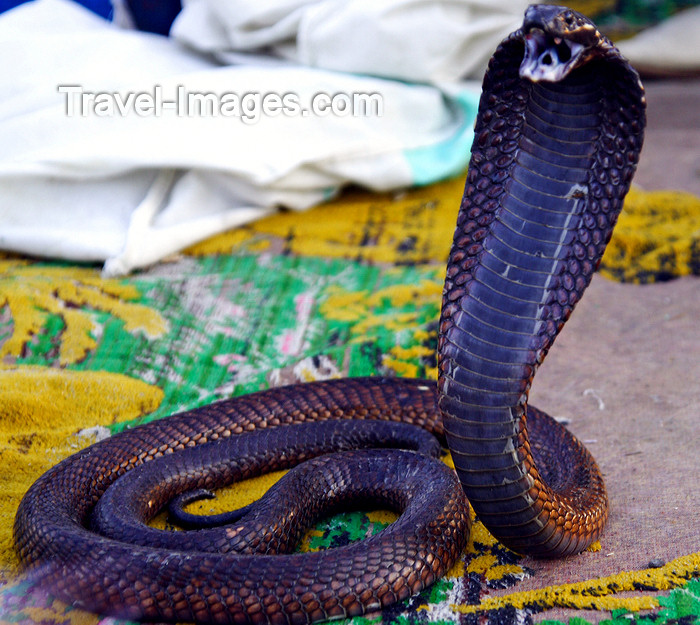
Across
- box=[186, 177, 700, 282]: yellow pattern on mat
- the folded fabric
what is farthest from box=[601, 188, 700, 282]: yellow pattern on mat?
the folded fabric

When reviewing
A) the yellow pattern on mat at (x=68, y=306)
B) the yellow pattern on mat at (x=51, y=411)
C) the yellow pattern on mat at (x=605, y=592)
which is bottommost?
the yellow pattern on mat at (x=68, y=306)

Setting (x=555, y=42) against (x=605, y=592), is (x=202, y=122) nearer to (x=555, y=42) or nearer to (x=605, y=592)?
(x=555, y=42)

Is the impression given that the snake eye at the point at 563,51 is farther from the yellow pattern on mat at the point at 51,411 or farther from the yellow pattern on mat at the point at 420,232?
the yellow pattern on mat at the point at 420,232

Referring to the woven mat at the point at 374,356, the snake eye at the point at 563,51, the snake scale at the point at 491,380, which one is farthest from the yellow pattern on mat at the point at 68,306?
the snake eye at the point at 563,51

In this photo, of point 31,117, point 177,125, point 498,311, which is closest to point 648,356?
point 498,311

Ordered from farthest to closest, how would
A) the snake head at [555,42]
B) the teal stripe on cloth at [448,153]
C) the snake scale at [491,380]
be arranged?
the teal stripe on cloth at [448,153] → the snake scale at [491,380] → the snake head at [555,42]

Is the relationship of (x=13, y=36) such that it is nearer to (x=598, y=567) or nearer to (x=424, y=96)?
(x=424, y=96)

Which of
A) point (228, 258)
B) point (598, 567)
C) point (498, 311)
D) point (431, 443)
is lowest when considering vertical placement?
point (228, 258)
